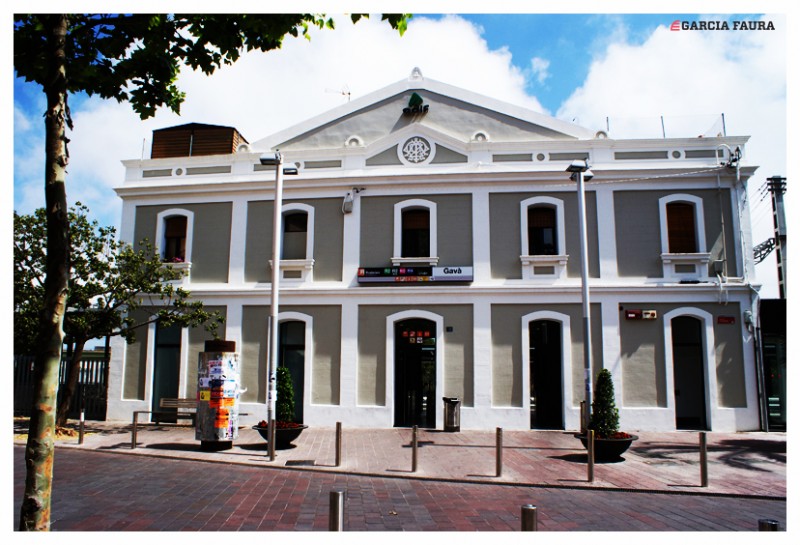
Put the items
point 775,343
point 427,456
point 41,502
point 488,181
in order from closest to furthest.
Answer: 1. point 41,502
2. point 427,456
3. point 775,343
4. point 488,181

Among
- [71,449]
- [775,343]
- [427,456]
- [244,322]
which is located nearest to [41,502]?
[427,456]

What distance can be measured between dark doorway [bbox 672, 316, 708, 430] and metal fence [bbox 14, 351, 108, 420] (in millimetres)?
16985

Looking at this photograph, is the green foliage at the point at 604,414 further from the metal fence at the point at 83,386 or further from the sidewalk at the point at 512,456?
the metal fence at the point at 83,386

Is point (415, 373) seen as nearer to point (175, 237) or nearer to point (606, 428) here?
point (606, 428)

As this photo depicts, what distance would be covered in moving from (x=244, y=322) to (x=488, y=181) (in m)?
8.50

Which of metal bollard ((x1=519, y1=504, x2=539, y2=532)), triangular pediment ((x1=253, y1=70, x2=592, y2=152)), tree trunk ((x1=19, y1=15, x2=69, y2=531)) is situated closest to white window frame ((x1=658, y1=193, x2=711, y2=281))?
triangular pediment ((x1=253, y1=70, x2=592, y2=152))

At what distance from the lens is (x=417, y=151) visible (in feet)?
55.0

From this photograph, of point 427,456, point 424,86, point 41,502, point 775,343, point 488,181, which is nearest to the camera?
point 41,502

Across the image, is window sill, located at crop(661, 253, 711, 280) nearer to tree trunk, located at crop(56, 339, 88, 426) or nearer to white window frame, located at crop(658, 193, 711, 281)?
white window frame, located at crop(658, 193, 711, 281)

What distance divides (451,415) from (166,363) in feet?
29.4

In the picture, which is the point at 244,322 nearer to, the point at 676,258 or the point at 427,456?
the point at 427,456

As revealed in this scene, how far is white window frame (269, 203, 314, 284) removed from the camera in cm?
1656

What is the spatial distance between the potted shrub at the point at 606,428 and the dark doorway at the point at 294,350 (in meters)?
8.47

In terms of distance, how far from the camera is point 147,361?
16.8m
